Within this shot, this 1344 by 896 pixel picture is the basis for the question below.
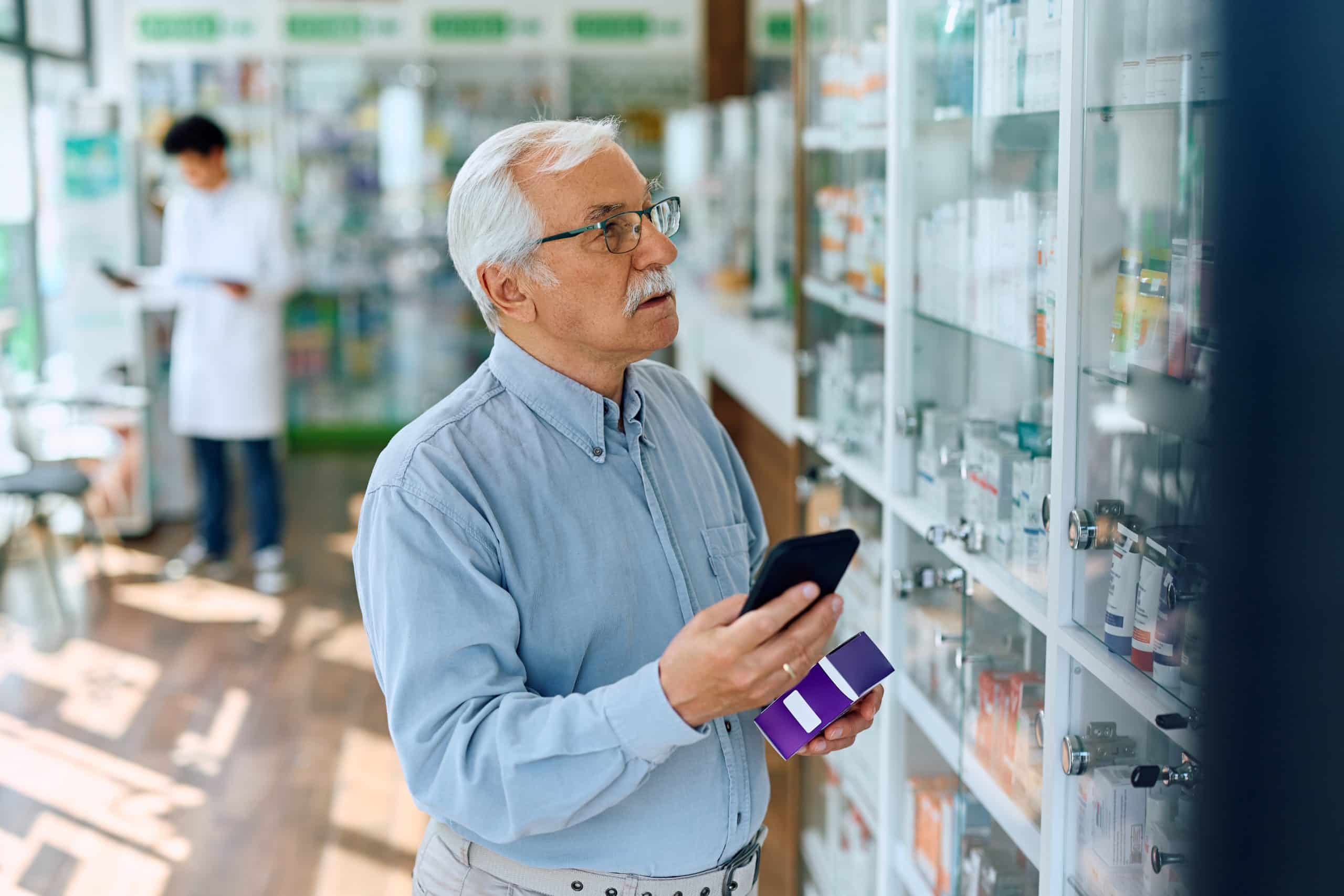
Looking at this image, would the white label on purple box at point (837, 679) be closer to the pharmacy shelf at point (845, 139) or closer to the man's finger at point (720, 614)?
the man's finger at point (720, 614)

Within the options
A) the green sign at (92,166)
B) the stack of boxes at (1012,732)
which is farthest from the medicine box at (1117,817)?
the green sign at (92,166)

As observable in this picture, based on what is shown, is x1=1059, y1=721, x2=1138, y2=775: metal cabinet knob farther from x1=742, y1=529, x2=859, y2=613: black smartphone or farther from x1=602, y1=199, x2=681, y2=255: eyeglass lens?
x1=602, y1=199, x2=681, y2=255: eyeglass lens

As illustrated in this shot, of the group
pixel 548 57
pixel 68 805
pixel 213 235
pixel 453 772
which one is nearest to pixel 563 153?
pixel 453 772

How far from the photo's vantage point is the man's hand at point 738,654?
1.23 metres

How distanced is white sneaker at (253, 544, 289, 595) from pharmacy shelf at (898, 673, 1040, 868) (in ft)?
12.1

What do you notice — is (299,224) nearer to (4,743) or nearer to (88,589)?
(88,589)

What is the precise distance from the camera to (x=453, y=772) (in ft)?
4.35

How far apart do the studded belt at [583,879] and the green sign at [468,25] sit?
720 centimetres

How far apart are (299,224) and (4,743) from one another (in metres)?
5.03

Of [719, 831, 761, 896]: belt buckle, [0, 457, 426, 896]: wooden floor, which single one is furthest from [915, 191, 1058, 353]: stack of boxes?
[0, 457, 426, 896]: wooden floor

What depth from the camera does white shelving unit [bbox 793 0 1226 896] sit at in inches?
58.9

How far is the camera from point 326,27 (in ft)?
26.1

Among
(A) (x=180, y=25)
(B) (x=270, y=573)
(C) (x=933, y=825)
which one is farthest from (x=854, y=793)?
(A) (x=180, y=25)

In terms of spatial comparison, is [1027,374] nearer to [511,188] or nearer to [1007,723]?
[1007,723]
